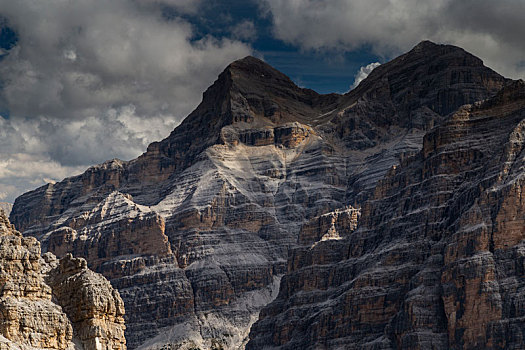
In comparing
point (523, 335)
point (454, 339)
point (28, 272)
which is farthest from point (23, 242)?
point (454, 339)

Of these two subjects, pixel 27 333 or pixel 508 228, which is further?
pixel 508 228

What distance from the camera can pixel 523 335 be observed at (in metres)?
184

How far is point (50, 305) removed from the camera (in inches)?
2554

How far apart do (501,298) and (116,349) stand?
133378 millimetres

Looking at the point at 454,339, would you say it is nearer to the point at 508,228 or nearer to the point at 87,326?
the point at 508,228

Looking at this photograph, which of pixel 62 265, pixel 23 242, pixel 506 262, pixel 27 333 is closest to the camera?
pixel 27 333

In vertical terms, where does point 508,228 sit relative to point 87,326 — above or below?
above

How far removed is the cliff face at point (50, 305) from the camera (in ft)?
205

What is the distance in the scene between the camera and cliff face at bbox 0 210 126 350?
6234cm

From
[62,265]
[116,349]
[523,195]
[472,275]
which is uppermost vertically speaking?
[523,195]

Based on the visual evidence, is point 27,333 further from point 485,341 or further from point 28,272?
point 485,341

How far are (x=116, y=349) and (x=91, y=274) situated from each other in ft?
15.2

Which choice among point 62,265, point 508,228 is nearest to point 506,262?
point 508,228

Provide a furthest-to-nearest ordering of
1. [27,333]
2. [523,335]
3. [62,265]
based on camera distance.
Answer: [523,335] < [62,265] < [27,333]
